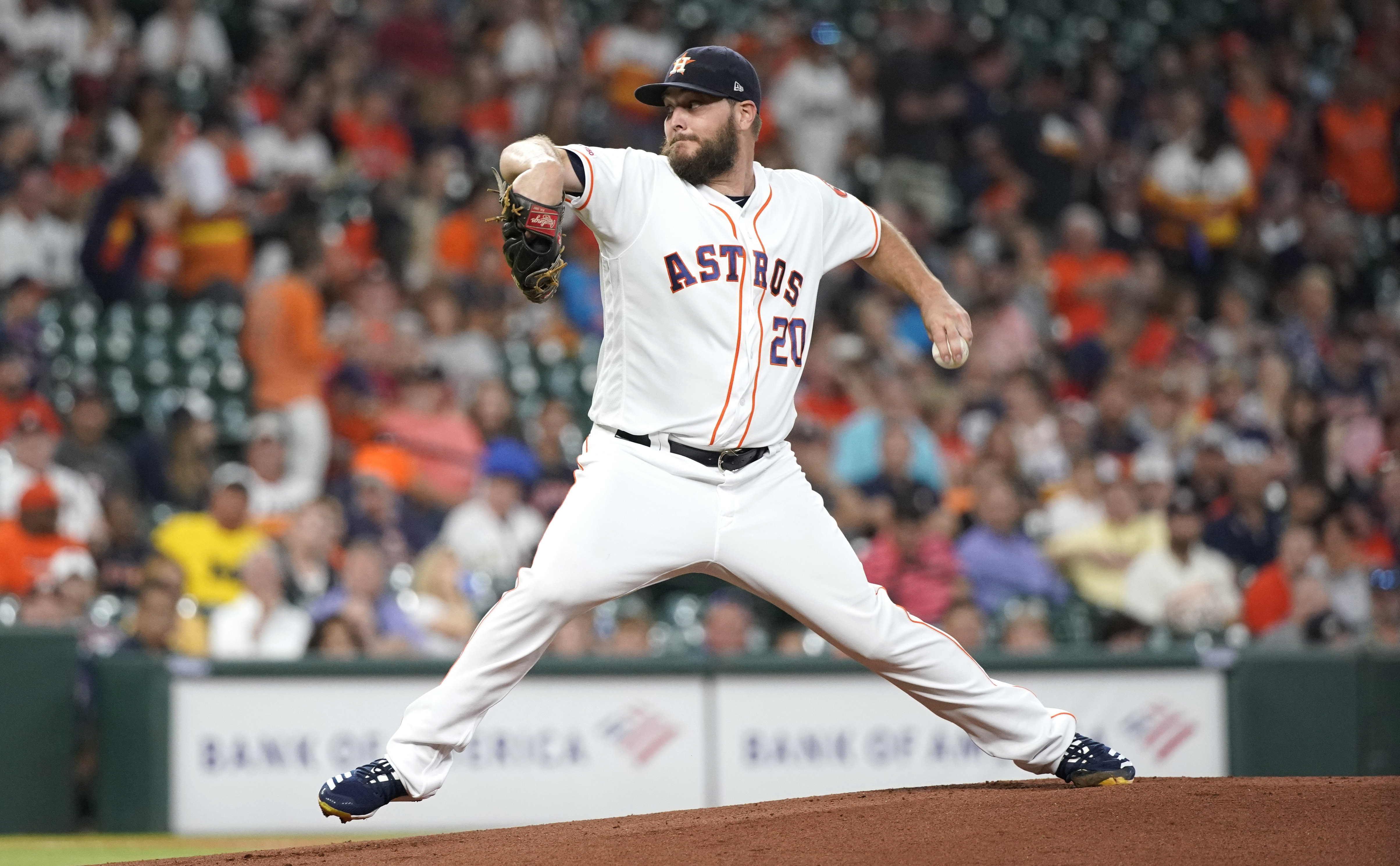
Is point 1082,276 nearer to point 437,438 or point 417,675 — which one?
point 437,438

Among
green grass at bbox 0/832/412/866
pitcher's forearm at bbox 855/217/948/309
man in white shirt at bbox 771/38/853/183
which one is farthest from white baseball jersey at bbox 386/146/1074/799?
man in white shirt at bbox 771/38/853/183

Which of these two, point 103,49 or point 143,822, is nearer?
point 143,822

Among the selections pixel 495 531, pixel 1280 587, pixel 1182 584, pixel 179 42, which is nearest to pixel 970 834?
pixel 495 531

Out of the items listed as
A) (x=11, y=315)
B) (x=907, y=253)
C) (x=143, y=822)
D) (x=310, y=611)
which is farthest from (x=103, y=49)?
(x=907, y=253)

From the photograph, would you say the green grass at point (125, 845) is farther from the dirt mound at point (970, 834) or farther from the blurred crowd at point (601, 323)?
the dirt mound at point (970, 834)

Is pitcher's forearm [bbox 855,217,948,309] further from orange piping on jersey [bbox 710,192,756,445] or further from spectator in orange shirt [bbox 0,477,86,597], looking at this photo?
spectator in orange shirt [bbox 0,477,86,597]

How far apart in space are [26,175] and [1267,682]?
709 centimetres

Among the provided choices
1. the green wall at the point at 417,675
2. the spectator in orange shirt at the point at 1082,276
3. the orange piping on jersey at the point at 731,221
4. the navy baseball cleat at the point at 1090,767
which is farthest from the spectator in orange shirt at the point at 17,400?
the spectator in orange shirt at the point at 1082,276

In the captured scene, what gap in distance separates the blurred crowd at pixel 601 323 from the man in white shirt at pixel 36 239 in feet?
0.08

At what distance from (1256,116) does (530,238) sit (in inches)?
394

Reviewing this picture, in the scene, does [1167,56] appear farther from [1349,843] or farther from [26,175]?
[1349,843]

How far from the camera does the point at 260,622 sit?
24.8ft

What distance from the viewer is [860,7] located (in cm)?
1331

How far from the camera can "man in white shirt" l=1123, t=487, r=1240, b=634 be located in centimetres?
827
